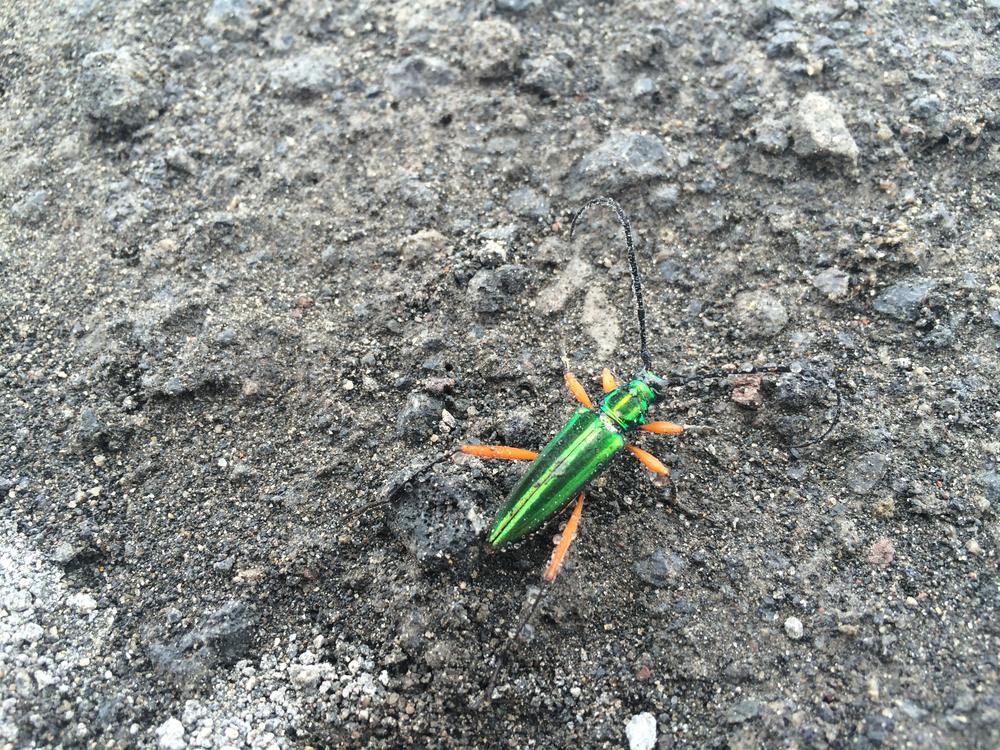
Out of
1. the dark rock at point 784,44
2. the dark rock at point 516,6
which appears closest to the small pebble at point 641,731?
the dark rock at point 784,44

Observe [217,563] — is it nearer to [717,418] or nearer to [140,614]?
[140,614]

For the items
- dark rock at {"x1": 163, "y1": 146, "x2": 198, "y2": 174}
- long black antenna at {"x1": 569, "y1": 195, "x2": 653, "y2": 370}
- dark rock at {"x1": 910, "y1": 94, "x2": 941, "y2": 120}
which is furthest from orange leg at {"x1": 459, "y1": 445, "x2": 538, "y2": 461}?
Answer: dark rock at {"x1": 910, "y1": 94, "x2": 941, "y2": 120}

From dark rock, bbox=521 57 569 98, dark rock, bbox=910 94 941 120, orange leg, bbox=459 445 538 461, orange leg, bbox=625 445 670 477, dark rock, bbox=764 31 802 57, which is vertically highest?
dark rock, bbox=521 57 569 98

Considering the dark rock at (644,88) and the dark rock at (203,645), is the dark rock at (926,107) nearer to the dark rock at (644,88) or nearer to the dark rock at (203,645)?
the dark rock at (644,88)

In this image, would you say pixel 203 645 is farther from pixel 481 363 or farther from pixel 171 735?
pixel 481 363

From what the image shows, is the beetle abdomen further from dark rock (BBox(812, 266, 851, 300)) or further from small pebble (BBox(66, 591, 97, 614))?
small pebble (BBox(66, 591, 97, 614))

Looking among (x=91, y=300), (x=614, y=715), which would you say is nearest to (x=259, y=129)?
(x=91, y=300)
